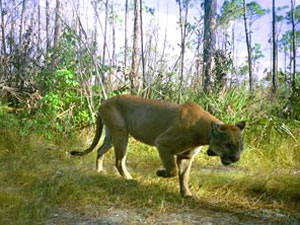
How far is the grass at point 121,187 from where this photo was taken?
4180 millimetres

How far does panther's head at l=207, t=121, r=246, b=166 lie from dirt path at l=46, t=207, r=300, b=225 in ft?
1.96

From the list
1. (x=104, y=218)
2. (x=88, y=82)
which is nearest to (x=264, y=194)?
(x=104, y=218)

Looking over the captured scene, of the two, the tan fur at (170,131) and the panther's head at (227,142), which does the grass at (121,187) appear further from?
the panther's head at (227,142)

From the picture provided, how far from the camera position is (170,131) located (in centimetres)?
485

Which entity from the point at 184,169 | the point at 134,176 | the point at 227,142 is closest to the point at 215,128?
the point at 227,142

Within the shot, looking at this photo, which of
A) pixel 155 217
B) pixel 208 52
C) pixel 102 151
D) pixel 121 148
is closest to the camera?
pixel 155 217

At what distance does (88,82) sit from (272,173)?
4292 millimetres

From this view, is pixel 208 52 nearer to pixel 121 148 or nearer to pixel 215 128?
pixel 121 148

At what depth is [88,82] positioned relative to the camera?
8180 mm

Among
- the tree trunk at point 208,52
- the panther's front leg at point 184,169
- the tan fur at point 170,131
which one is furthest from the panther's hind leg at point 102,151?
the tree trunk at point 208,52

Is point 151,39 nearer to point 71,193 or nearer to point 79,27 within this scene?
point 79,27

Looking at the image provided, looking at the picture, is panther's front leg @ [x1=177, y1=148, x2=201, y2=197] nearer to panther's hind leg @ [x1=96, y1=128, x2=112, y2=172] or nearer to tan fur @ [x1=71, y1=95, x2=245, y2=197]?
tan fur @ [x1=71, y1=95, x2=245, y2=197]

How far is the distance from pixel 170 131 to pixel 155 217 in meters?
1.24

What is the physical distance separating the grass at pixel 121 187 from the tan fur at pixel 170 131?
1.00ft
